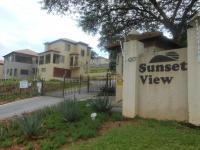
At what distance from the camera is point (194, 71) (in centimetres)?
966

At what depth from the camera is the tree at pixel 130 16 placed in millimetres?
19625

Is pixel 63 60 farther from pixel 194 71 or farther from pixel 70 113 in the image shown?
pixel 194 71

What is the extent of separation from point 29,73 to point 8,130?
4893cm

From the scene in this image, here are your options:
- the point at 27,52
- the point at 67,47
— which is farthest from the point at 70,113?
the point at 27,52

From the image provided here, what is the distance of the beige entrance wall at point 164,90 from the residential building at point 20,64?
152ft

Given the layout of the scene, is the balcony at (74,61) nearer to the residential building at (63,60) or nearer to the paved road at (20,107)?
the residential building at (63,60)

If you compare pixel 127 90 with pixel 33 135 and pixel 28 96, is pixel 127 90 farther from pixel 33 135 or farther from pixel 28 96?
pixel 28 96

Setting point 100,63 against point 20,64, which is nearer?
point 100,63

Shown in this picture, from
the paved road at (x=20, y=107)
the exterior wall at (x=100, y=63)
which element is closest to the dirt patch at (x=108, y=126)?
the paved road at (x=20, y=107)

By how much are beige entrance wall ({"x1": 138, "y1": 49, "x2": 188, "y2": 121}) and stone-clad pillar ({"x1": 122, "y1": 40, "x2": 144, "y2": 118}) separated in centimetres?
20

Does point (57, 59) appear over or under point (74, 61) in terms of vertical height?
over

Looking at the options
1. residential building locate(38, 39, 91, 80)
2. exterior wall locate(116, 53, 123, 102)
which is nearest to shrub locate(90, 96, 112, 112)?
exterior wall locate(116, 53, 123, 102)

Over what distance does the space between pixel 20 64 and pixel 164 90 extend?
4976 centimetres

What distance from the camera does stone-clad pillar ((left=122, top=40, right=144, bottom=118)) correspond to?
38.0 feet
